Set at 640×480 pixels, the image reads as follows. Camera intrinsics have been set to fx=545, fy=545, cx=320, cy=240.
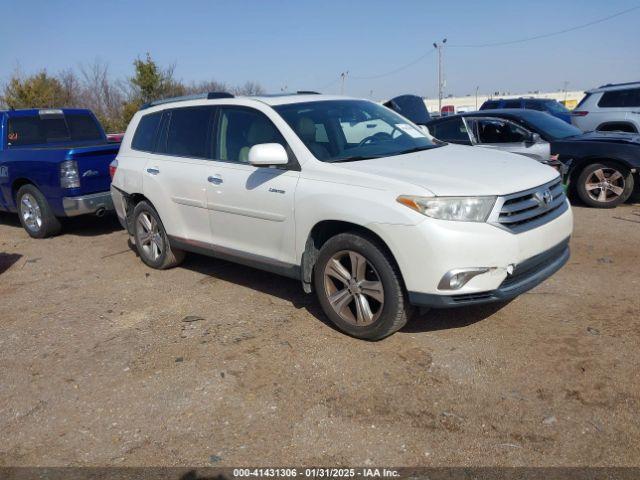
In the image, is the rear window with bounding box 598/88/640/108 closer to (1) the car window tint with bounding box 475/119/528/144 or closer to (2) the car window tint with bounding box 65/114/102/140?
(1) the car window tint with bounding box 475/119/528/144

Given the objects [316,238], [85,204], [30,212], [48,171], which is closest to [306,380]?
[316,238]

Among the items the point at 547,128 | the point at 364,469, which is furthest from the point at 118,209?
the point at 547,128

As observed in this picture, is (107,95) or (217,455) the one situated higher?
(107,95)

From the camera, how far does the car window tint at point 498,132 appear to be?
8500 mm

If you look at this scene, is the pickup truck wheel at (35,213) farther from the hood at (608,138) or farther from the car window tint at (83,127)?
the hood at (608,138)

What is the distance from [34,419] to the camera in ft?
10.8

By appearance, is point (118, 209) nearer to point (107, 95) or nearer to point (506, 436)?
point (506, 436)

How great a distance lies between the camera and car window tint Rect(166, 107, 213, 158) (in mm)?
5137

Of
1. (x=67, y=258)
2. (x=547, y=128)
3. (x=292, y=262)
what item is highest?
(x=547, y=128)

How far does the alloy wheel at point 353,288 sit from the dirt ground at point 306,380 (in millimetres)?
211

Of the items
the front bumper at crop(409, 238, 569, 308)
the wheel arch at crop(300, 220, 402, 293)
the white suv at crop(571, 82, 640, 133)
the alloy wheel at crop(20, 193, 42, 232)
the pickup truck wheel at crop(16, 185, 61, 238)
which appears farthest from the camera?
the white suv at crop(571, 82, 640, 133)

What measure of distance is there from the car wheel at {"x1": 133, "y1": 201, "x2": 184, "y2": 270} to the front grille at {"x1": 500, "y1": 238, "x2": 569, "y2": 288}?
3.53m

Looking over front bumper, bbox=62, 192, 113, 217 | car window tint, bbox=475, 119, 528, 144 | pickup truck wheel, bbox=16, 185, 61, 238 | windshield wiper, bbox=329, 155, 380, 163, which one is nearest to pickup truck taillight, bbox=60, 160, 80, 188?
front bumper, bbox=62, 192, 113, 217

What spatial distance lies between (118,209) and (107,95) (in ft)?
93.4
